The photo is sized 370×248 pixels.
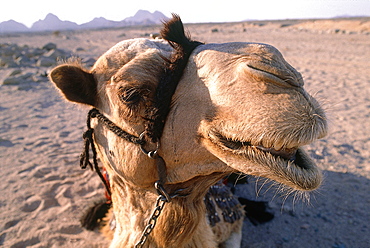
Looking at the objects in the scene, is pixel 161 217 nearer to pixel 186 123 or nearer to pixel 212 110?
pixel 186 123

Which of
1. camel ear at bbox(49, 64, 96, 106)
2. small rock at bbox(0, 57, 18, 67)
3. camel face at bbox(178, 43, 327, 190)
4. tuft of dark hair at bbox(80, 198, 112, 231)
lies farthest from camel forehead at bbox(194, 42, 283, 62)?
small rock at bbox(0, 57, 18, 67)

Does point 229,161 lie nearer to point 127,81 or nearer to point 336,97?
point 127,81

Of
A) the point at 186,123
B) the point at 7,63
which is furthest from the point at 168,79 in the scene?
the point at 7,63

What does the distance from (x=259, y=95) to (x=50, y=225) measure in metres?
3.12

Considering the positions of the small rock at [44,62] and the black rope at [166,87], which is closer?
the black rope at [166,87]

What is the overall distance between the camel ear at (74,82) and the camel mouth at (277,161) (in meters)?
0.92

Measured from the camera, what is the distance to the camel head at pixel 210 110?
4.11 ft

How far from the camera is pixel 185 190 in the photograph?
1804mm

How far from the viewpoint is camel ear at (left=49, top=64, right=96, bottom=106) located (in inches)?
70.4

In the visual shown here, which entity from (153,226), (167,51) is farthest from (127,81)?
(153,226)

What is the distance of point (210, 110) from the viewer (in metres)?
1.45

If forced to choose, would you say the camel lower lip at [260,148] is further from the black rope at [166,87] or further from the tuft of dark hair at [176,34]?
the tuft of dark hair at [176,34]

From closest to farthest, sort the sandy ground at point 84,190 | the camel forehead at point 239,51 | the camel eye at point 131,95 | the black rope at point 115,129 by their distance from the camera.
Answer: the camel forehead at point 239,51 < the camel eye at point 131,95 < the black rope at point 115,129 < the sandy ground at point 84,190

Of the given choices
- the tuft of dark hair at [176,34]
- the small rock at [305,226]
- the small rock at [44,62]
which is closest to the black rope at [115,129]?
the tuft of dark hair at [176,34]
